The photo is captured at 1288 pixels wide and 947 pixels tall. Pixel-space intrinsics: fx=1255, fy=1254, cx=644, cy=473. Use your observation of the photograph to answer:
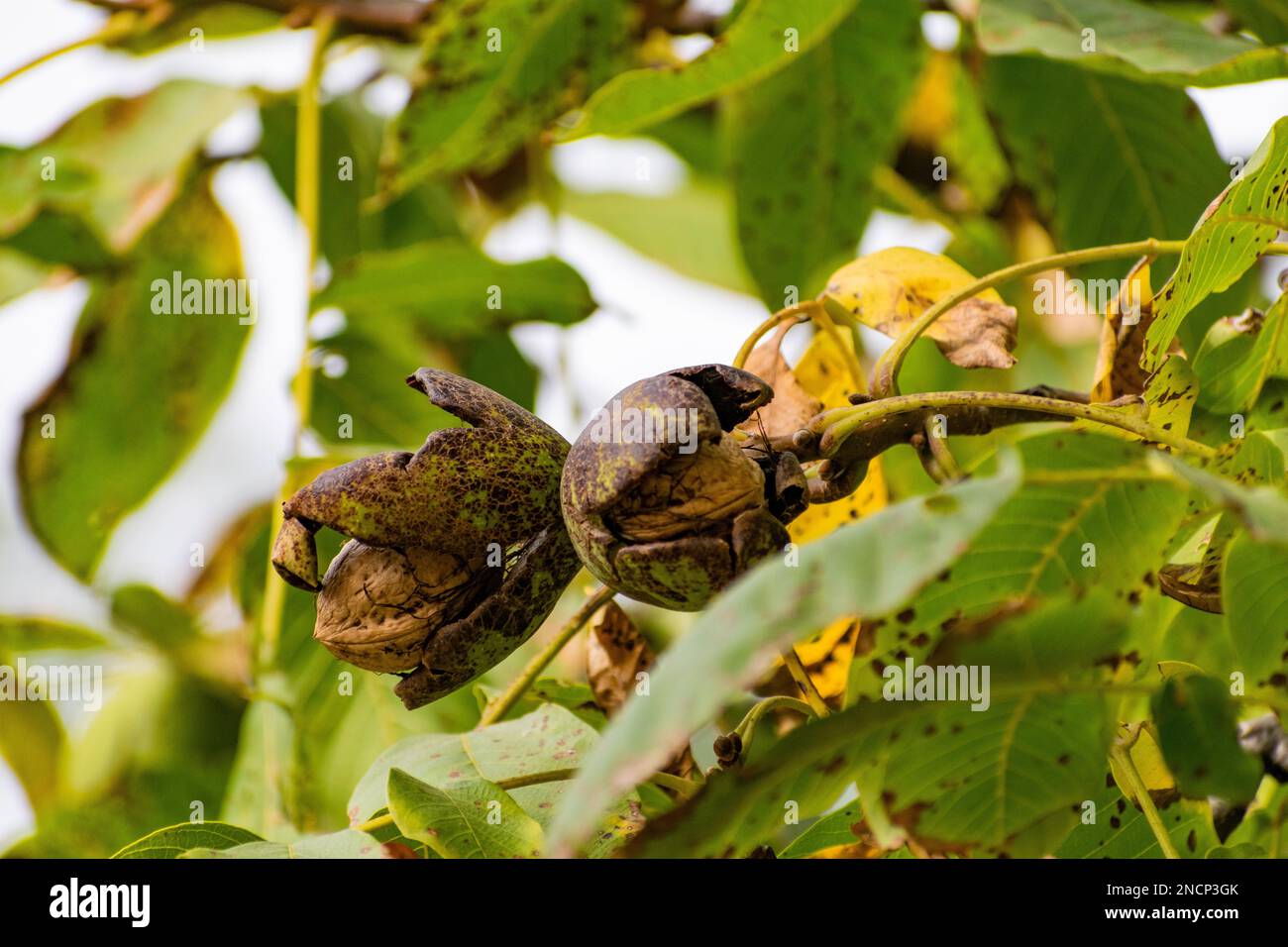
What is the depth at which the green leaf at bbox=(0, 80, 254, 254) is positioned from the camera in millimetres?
1629

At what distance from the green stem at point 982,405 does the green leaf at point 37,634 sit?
1415mm

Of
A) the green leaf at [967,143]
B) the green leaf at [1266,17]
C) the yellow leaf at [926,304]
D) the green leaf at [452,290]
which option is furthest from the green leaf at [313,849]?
the green leaf at [967,143]

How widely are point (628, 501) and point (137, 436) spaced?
1217mm

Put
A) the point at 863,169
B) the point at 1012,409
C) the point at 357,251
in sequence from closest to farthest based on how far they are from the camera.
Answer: the point at 1012,409
the point at 863,169
the point at 357,251

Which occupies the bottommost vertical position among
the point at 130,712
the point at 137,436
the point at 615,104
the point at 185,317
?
the point at 130,712

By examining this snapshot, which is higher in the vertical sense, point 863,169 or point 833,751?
point 863,169

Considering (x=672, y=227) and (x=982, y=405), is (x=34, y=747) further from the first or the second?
(x=982, y=405)

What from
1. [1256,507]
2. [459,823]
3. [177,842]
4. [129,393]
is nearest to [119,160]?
[129,393]

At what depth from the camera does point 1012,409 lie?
93 cm

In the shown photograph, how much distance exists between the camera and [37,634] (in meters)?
1.82

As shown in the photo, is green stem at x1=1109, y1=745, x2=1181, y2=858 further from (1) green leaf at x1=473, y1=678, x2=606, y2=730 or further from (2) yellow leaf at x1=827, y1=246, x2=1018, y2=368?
(1) green leaf at x1=473, y1=678, x2=606, y2=730

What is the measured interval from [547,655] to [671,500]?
30 centimetres
